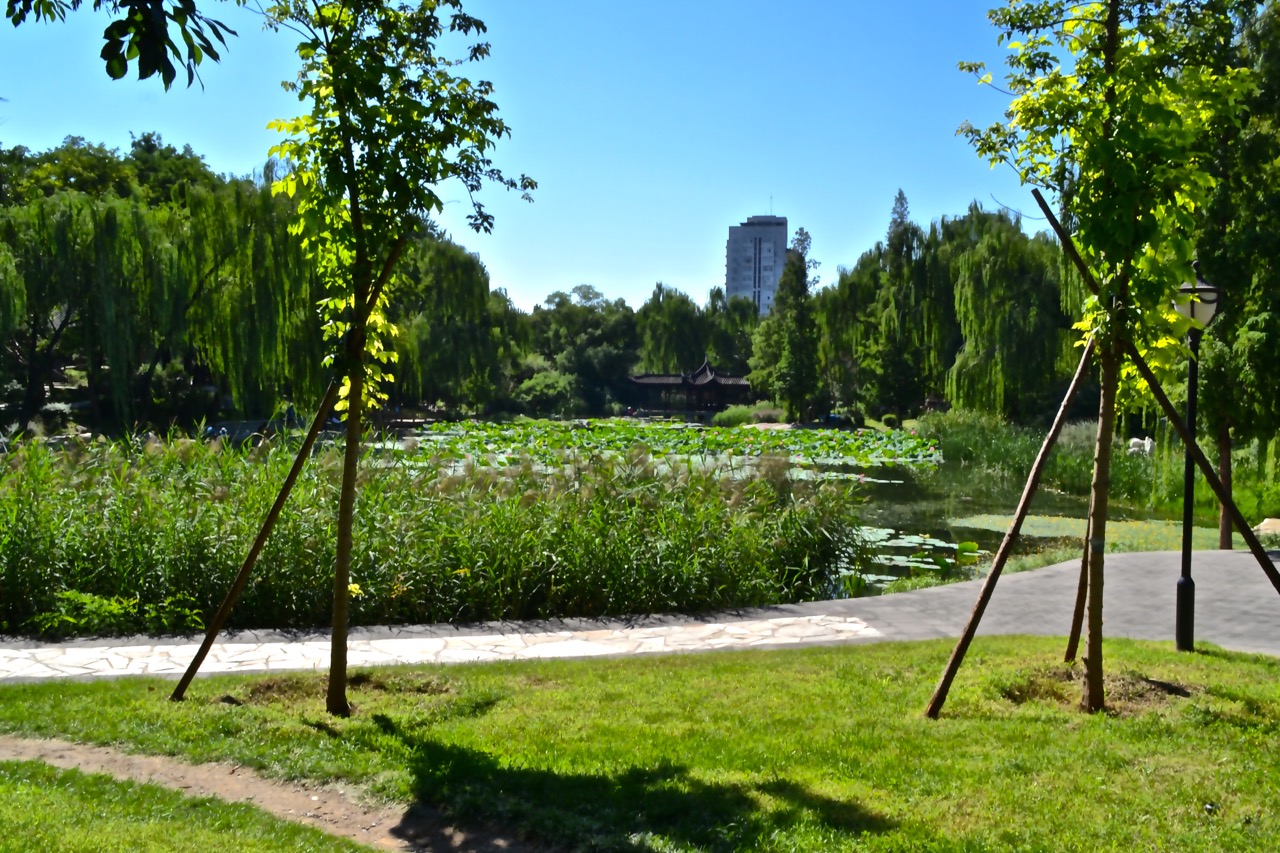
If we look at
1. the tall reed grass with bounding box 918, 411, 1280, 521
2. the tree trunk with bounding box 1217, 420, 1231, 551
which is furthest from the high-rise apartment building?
the tree trunk with bounding box 1217, 420, 1231, 551

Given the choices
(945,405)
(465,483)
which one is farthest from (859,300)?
(465,483)

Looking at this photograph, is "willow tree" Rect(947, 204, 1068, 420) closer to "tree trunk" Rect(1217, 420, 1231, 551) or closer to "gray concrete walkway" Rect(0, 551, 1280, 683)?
"tree trunk" Rect(1217, 420, 1231, 551)

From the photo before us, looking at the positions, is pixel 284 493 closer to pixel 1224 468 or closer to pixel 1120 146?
pixel 1120 146

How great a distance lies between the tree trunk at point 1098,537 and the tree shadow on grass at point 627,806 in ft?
6.81

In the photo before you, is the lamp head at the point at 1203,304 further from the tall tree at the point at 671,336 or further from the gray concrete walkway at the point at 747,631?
the tall tree at the point at 671,336

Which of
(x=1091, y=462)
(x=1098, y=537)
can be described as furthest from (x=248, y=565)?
(x=1091, y=462)

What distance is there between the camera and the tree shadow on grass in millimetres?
3826

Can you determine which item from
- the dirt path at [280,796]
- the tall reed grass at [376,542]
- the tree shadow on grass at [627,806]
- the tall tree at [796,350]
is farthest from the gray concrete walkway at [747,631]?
the tall tree at [796,350]

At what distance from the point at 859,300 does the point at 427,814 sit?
4080 centimetres

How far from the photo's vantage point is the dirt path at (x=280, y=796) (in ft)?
13.0

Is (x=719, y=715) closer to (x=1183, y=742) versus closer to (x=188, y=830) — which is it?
(x=1183, y=742)

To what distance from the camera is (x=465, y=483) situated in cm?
1098

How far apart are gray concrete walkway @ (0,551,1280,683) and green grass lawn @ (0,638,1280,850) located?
0.74m

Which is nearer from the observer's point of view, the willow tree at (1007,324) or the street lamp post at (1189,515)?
the street lamp post at (1189,515)
